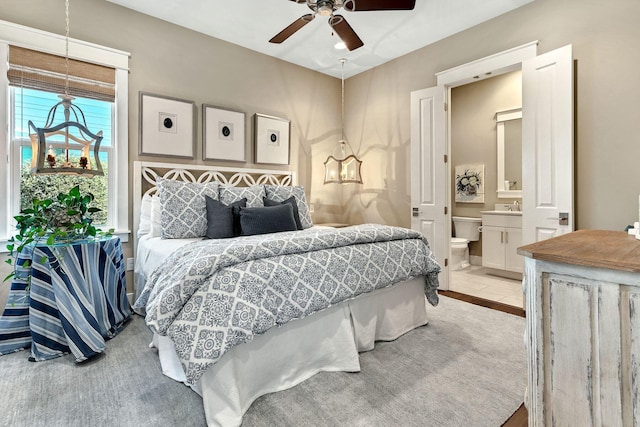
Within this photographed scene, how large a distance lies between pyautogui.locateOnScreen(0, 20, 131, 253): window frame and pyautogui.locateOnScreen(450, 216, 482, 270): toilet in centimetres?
428

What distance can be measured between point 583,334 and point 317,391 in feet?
4.29

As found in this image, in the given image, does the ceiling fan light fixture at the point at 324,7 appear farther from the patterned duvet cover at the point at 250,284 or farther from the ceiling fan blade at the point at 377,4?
the patterned duvet cover at the point at 250,284

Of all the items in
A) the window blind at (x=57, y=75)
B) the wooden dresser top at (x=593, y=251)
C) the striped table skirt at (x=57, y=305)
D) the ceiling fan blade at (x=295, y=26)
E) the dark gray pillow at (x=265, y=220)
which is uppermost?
the ceiling fan blade at (x=295, y=26)

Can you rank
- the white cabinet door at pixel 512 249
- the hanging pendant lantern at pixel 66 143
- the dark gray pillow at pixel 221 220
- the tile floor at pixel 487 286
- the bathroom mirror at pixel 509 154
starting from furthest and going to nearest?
the bathroom mirror at pixel 509 154 → the white cabinet door at pixel 512 249 → the tile floor at pixel 487 286 → the dark gray pillow at pixel 221 220 → the hanging pendant lantern at pixel 66 143

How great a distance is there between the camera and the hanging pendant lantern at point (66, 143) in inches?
94.4

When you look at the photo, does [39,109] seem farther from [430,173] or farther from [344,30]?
[430,173]

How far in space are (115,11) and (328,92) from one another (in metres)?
2.71

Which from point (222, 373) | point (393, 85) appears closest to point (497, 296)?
point (393, 85)

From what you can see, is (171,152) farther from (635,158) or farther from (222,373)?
(635,158)

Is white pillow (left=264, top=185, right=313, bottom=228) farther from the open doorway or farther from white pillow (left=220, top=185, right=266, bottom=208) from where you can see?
the open doorway

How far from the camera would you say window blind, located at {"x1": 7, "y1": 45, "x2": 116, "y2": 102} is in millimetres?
2604

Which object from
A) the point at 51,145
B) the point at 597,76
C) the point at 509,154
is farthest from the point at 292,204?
the point at 509,154

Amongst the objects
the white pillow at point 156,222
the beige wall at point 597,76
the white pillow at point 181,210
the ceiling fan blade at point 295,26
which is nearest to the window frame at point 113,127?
the white pillow at point 156,222

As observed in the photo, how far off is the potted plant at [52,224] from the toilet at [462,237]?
176 inches
